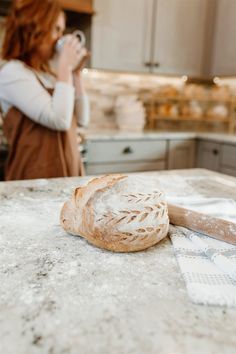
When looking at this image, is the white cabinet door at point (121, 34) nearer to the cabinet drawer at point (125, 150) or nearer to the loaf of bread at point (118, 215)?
the cabinet drawer at point (125, 150)

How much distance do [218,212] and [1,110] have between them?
0.95 m

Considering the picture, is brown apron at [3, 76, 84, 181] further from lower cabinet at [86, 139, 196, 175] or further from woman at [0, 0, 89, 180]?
lower cabinet at [86, 139, 196, 175]

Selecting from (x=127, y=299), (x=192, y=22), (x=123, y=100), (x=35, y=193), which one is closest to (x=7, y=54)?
(x=35, y=193)

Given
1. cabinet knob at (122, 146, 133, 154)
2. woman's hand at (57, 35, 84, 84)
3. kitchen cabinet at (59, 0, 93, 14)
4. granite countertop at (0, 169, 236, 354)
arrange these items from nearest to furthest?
granite countertop at (0, 169, 236, 354)
woman's hand at (57, 35, 84, 84)
kitchen cabinet at (59, 0, 93, 14)
cabinet knob at (122, 146, 133, 154)

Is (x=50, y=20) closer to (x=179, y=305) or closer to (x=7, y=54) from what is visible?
(x=7, y=54)

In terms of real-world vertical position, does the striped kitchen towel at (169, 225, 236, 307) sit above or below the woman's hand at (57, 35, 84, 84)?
below

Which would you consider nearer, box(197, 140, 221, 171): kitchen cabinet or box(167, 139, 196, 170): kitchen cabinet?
box(197, 140, 221, 171): kitchen cabinet

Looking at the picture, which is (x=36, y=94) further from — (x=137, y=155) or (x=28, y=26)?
(x=137, y=155)

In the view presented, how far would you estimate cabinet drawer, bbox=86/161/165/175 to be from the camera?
2184 millimetres

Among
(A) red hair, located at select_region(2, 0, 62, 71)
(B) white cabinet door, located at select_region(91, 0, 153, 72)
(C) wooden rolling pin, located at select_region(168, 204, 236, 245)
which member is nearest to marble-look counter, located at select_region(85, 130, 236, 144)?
(B) white cabinet door, located at select_region(91, 0, 153, 72)

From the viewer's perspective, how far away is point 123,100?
8.61ft

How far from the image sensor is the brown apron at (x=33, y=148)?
1.25m

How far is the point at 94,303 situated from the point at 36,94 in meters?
0.92

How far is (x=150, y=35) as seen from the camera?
2486 mm
